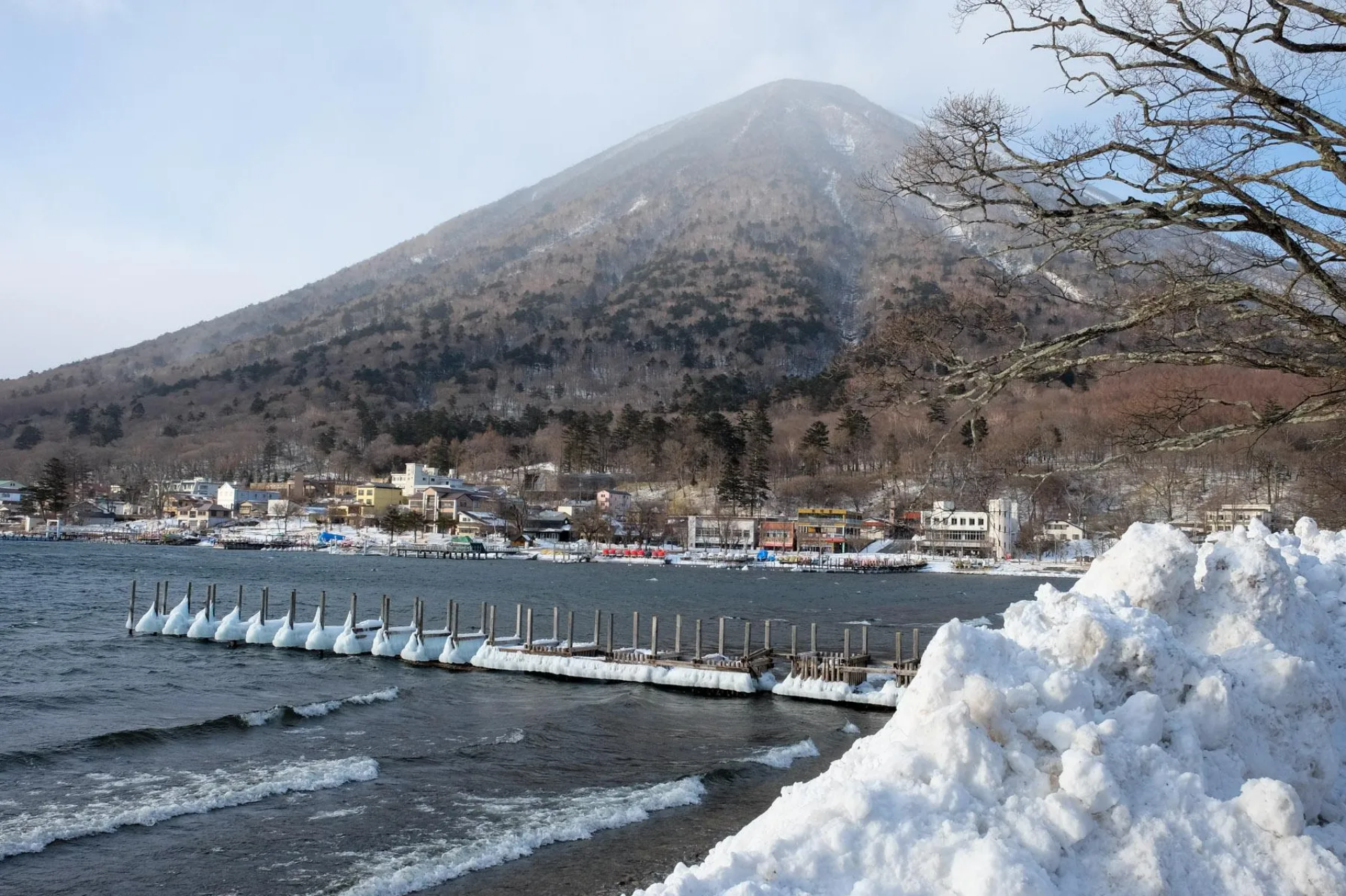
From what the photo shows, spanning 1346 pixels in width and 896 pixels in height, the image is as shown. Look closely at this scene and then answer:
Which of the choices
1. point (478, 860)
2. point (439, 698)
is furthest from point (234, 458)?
point (478, 860)

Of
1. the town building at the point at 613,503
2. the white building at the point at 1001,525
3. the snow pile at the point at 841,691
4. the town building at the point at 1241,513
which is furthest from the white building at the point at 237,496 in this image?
the snow pile at the point at 841,691

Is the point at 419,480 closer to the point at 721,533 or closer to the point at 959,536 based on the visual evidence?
the point at 721,533

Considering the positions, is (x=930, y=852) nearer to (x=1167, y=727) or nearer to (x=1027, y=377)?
(x=1167, y=727)

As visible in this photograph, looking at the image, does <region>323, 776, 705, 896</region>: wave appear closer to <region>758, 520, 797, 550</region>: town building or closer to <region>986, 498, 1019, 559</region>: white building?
<region>986, 498, 1019, 559</region>: white building

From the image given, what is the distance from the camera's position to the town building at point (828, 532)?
10438 centimetres

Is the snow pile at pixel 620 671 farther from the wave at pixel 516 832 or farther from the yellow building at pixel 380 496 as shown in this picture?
the yellow building at pixel 380 496

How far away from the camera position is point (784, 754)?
57.1ft

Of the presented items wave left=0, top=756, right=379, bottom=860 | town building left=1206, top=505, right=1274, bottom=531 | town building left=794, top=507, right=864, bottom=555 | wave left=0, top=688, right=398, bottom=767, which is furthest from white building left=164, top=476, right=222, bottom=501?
wave left=0, top=756, right=379, bottom=860

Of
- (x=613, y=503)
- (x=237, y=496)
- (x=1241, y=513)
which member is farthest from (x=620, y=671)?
(x=237, y=496)

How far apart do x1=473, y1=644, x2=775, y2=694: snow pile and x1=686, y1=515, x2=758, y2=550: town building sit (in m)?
79.5

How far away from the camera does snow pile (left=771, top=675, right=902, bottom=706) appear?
2230cm

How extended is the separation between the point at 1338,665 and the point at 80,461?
620ft

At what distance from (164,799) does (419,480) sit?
128 metres

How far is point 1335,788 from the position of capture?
586 centimetres
